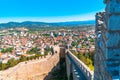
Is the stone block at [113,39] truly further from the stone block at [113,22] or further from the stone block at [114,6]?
the stone block at [114,6]

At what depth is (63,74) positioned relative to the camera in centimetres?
1697

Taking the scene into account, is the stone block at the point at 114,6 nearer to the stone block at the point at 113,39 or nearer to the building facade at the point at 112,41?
the building facade at the point at 112,41

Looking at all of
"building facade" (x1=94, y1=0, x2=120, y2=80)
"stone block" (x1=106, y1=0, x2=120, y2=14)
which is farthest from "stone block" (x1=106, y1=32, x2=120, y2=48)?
"stone block" (x1=106, y1=0, x2=120, y2=14)

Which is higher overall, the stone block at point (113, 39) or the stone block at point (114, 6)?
the stone block at point (114, 6)

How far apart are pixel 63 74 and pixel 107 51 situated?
14.9 m

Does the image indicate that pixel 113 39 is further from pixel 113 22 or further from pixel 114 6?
pixel 114 6

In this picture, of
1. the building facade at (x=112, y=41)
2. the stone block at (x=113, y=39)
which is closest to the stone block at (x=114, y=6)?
the building facade at (x=112, y=41)

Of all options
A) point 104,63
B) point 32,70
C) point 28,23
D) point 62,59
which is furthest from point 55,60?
point 28,23

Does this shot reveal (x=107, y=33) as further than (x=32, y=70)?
No

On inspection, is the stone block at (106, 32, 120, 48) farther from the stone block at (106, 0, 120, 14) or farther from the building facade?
the stone block at (106, 0, 120, 14)

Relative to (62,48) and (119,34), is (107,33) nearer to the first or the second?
(119,34)

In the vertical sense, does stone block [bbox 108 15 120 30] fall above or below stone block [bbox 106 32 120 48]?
above

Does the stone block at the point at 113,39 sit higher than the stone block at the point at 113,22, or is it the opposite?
the stone block at the point at 113,22

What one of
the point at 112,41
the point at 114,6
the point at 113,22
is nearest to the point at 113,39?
the point at 112,41
